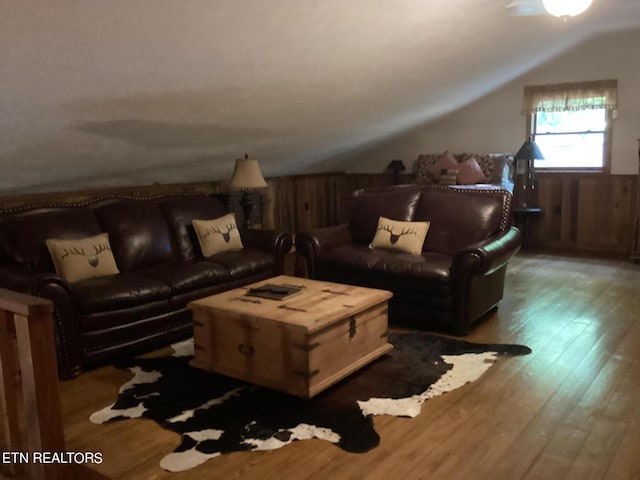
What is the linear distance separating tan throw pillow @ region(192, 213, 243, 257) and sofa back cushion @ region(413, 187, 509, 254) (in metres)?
1.48

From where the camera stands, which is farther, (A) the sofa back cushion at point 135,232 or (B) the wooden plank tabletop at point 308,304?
(A) the sofa back cushion at point 135,232

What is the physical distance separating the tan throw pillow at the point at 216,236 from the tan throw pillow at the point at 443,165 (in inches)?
138

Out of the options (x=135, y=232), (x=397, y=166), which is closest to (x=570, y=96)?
(x=397, y=166)

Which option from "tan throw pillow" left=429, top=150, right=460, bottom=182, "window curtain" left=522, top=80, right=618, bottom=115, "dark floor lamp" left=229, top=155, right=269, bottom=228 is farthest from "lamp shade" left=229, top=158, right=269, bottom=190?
"window curtain" left=522, top=80, right=618, bottom=115

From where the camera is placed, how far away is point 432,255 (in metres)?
4.23

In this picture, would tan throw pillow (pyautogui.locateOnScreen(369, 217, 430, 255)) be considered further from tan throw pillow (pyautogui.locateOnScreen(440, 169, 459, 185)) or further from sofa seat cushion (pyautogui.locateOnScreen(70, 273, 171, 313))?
tan throw pillow (pyautogui.locateOnScreen(440, 169, 459, 185))

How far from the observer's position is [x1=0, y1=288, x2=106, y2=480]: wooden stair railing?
6.67 feet

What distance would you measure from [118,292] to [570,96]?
5.66 meters

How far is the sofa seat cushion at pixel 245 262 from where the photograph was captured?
13.6 ft

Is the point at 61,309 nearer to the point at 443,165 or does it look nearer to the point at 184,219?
the point at 184,219

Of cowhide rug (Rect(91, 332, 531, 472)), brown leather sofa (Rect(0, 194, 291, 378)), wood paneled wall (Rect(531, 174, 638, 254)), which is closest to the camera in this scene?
cowhide rug (Rect(91, 332, 531, 472))

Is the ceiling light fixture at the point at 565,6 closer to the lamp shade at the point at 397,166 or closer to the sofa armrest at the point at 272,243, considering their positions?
the sofa armrest at the point at 272,243

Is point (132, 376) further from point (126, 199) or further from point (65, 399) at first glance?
point (126, 199)

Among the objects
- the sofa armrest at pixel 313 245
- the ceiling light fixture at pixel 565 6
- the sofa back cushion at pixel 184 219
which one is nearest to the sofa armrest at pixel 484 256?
the sofa armrest at pixel 313 245
